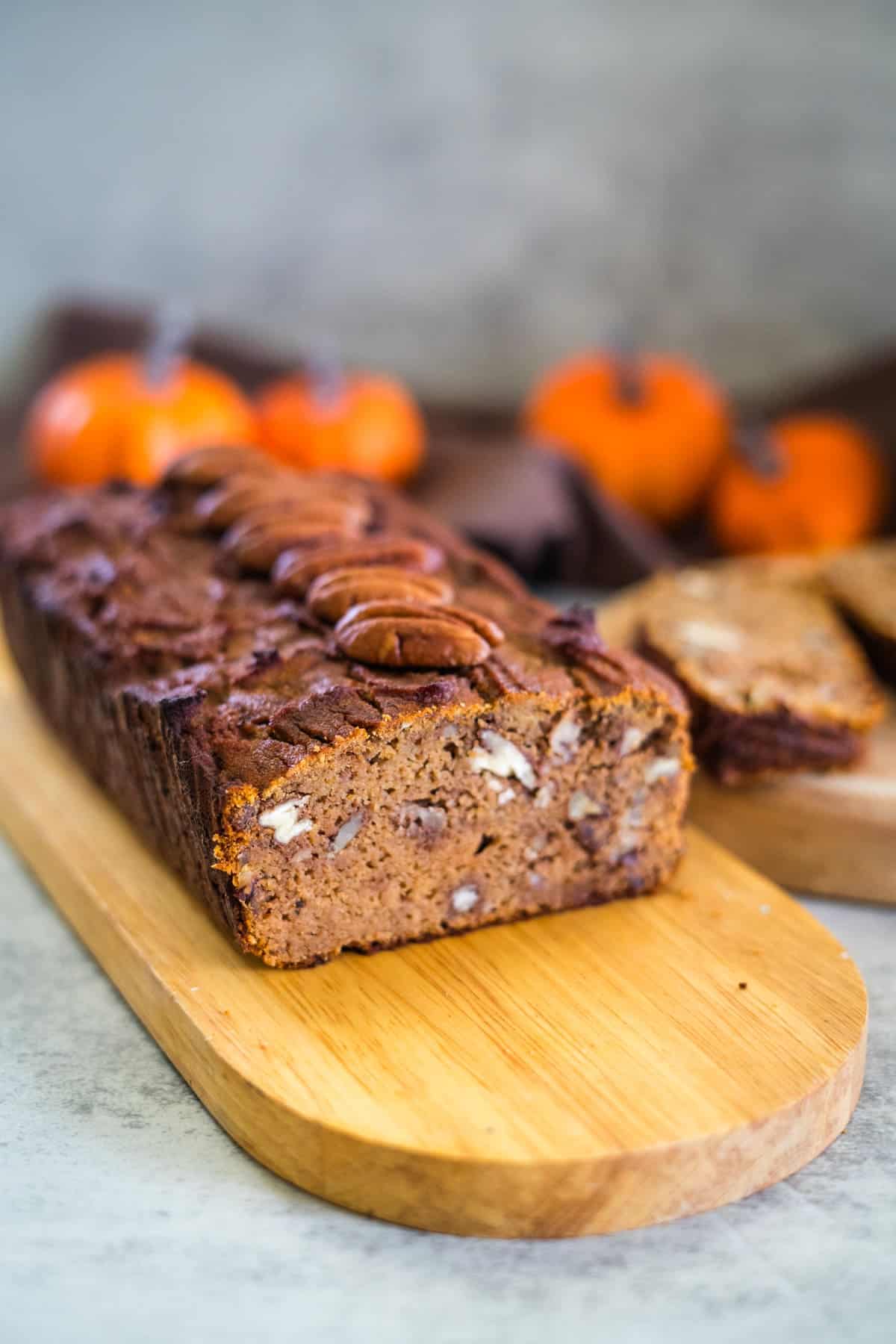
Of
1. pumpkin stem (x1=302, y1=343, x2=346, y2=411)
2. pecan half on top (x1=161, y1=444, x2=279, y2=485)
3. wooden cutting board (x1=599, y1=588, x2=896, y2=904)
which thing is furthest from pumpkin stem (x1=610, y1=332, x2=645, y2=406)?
wooden cutting board (x1=599, y1=588, x2=896, y2=904)

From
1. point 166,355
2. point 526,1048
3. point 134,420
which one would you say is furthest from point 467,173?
point 526,1048

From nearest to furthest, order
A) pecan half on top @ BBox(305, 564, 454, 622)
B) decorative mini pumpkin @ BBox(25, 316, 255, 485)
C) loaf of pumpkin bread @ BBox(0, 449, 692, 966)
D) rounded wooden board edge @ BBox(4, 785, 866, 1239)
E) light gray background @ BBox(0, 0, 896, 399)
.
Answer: rounded wooden board edge @ BBox(4, 785, 866, 1239)
loaf of pumpkin bread @ BBox(0, 449, 692, 966)
pecan half on top @ BBox(305, 564, 454, 622)
decorative mini pumpkin @ BBox(25, 316, 255, 485)
light gray background @ BBox(0, 0, 896, 399)

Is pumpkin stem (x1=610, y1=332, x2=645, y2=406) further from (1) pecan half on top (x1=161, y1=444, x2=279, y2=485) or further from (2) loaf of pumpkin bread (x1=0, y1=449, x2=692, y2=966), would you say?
(2) loaf of pumpkin bread (x1=0, y1=449, x2=692, y2=966)

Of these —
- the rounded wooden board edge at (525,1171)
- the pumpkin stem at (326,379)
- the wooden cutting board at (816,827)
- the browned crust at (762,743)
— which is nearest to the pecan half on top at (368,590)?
the browned crust at (762,743)

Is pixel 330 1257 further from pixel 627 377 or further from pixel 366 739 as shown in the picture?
pixel 627 377

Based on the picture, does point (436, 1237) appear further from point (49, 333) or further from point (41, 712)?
point (49, 333)

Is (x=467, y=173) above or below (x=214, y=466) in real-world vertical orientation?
above
